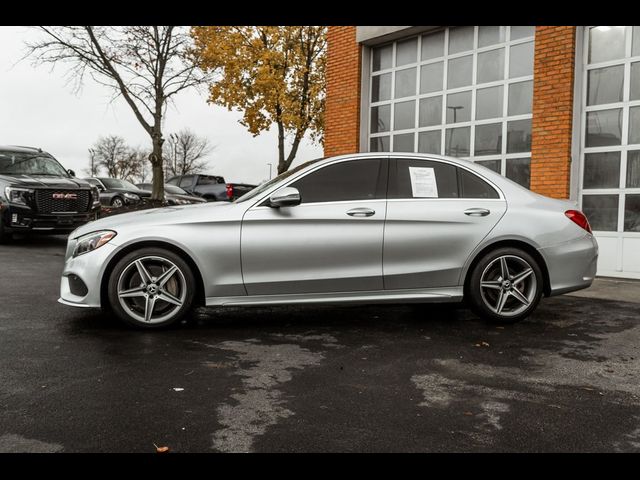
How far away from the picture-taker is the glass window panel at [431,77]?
11.8m

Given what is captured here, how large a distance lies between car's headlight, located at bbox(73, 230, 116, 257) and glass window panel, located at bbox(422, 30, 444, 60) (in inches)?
327

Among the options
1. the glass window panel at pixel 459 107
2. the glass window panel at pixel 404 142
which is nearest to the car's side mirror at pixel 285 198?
the glass window panel at pixel 459 107

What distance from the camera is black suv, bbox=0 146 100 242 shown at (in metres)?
12.5

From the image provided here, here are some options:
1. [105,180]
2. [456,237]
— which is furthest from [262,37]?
[456,237]

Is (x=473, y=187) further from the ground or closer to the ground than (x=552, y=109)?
closer to the ground

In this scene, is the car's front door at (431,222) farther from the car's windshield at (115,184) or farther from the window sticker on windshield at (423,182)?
the car's windshield at (115,184)

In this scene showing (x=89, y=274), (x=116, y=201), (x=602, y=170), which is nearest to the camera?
(x=89, y=274)

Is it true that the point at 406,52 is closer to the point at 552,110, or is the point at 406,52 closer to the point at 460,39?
the point at 460,39

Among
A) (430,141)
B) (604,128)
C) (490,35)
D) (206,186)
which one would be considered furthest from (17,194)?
(206,186)

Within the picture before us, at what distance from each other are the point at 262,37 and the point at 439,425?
22.5 metres

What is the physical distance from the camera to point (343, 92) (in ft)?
43.7

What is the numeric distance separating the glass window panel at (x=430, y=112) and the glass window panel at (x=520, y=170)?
1.72m

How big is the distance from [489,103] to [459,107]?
0.60 meters
